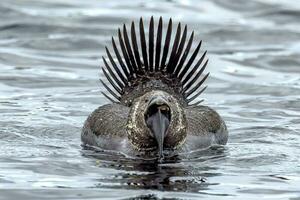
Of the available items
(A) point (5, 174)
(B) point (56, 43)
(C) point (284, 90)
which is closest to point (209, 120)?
(A) point (5, 174)

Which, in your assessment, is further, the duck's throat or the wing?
the wing

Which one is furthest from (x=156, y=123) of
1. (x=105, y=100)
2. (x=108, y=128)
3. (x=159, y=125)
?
(x=105, y=100)

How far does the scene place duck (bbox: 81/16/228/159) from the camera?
38.9 feet

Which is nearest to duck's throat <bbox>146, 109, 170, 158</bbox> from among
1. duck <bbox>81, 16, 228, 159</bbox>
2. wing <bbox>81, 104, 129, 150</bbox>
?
duck <bbox>81, 16, 228, 159</bbox>

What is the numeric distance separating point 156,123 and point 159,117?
0.08 meters

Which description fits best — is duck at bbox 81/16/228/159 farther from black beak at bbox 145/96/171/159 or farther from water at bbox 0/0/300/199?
water at bbox 0/0/300/199

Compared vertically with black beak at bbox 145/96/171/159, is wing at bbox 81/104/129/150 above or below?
below

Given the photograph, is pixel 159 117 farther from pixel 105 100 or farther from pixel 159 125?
pixel 105 100

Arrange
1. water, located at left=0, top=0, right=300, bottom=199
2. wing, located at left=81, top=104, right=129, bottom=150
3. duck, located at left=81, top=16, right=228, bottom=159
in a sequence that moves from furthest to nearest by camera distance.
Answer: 1. wing, located at left=81, top=104, right=129, bottom=150
2. duck, located at left=81, top=16, right=228, bottom=159
3. water, located at left=0, top=0, right=300, bottom=199

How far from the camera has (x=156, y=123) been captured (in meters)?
11.6

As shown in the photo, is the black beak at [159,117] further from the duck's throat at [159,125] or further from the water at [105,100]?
the water at [105,100]

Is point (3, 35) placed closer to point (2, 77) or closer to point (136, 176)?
point (2, 77)

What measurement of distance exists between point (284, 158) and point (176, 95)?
1.41 meters

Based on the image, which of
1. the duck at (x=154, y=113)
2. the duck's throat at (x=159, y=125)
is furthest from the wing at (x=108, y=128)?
the duck's throat at (x=159, y=125)
